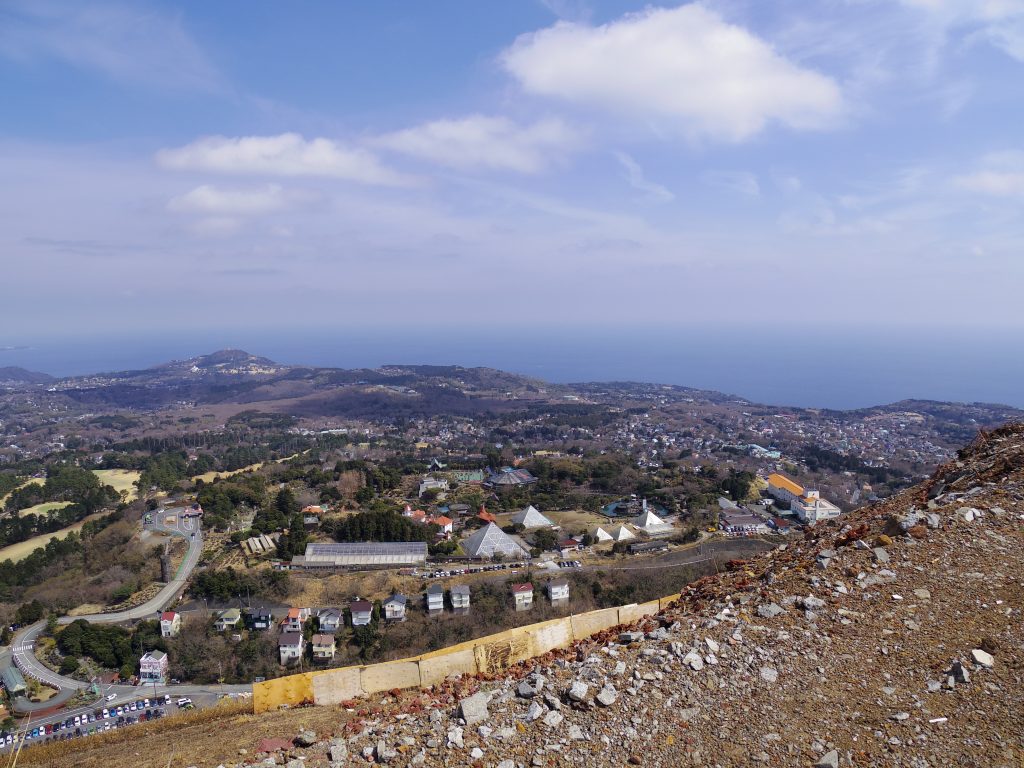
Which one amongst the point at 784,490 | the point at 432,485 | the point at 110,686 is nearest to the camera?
the point at 110,686

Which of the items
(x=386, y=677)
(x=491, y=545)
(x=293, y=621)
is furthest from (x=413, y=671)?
(x=491, y=545)

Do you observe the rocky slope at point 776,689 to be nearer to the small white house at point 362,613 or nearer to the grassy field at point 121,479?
the small white house at point 362,613

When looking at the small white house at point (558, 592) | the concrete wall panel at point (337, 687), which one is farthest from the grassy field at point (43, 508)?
the concrete wall panel at point (337, 687)

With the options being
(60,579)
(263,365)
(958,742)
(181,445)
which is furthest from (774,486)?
(263,365)

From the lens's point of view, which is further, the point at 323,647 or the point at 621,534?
the point at 621,534

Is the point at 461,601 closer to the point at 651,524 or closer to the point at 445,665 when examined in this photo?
the point at 651,524

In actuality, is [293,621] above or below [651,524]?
below
